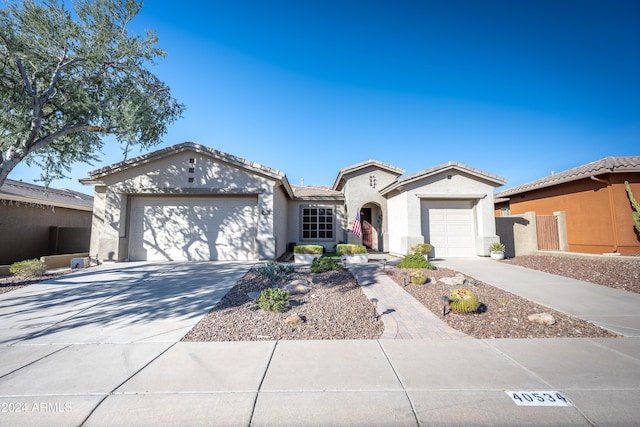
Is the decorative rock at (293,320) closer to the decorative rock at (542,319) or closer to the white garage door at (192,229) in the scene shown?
the decorative rock at (542,319)

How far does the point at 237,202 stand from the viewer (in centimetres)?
1197

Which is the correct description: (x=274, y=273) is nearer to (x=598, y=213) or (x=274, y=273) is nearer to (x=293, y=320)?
(x=293, y=320)

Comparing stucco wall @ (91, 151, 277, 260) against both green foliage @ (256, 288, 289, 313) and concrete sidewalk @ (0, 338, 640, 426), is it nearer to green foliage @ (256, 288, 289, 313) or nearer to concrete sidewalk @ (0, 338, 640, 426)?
green foliage @ (256, 288, 289, 313)

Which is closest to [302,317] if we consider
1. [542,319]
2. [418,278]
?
[418,278]

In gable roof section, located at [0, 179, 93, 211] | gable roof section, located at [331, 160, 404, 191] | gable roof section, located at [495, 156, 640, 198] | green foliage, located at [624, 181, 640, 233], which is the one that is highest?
gable roof section, located at [331, 160, 404, 191]

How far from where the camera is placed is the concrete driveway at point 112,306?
431 cm

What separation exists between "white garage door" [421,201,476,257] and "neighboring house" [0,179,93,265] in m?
17.6

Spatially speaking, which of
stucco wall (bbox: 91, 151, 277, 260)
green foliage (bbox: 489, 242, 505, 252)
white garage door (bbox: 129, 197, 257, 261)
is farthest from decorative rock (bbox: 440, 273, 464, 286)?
white garage door (bbox: 129, 197, 257, 261)

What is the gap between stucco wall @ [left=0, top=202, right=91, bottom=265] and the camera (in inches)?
502

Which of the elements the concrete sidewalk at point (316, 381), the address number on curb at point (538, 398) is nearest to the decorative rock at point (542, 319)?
the concrete sidewalk at point (316, 381)

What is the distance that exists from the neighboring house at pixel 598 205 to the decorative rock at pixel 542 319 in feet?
35.9

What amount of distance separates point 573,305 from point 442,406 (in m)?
5.28

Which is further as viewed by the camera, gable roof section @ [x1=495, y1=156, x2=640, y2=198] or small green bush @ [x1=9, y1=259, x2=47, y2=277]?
gable roof section @ [x1=495, y1=156, x2=640, y2=198]

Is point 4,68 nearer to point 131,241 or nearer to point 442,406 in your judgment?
point 131,241
